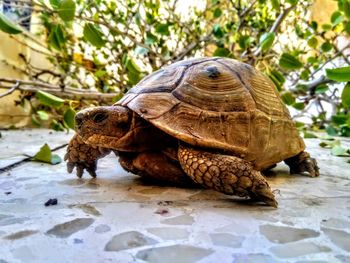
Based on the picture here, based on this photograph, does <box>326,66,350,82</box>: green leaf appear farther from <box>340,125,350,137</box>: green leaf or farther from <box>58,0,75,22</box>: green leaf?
<box>340,125,350,137</box>: green leaf

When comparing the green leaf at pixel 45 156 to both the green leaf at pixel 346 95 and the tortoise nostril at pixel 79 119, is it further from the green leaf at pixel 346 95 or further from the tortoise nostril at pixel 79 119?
the green leaf at pixel 346 95

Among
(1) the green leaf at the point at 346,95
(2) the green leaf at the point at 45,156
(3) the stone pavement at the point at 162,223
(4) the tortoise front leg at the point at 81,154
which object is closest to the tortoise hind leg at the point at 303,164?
(3) the stone pavement at the point at 162,223

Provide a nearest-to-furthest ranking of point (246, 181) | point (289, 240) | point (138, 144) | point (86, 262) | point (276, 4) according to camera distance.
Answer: point (86, 262)
point (289, 240)
point (246, 181)
point (138, 144)
point (276, 4)

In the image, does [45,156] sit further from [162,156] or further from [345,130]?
[345,130]

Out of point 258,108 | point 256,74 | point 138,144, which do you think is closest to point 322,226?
point 258,108

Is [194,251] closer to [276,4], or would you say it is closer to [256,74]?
[256,74]

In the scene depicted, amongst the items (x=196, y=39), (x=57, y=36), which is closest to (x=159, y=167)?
(x=57, y=36)
